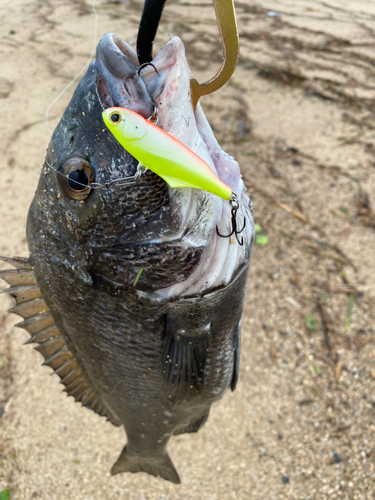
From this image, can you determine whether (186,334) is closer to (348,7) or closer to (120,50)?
(120,50)

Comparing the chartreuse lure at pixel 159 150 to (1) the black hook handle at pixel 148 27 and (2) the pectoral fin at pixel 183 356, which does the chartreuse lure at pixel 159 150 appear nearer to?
(1) the black hook handle at pixel 148 27

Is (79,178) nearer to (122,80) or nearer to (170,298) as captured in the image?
(122,80)

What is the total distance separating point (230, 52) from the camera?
0.75 metres

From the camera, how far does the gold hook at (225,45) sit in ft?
2.20

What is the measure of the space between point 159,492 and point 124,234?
2150 millimetres

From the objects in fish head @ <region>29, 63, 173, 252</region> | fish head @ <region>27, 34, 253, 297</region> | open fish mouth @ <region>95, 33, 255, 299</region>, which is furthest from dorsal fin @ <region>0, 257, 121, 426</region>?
open fish mouth @ <region>95, 33, 255, 299</region>

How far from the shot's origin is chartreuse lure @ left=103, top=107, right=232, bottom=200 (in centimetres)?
68

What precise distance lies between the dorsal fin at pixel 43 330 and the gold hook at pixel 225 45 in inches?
38.1

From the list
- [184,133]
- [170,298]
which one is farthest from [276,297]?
[184,133]

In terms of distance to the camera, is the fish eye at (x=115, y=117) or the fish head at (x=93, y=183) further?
the fish head at (x=93, y=183)

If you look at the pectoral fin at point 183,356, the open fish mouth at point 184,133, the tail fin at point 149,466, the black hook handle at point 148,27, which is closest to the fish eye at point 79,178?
the open fish mouth at point 184,133

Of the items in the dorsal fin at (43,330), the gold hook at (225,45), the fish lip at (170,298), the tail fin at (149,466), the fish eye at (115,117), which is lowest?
the tail fin at (149,466)

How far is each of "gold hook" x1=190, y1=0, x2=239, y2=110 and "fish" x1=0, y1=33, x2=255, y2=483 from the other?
0.03m

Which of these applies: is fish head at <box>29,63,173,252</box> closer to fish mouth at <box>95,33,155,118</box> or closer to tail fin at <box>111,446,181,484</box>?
fish mouth at <box>95,33,155,118</box>
